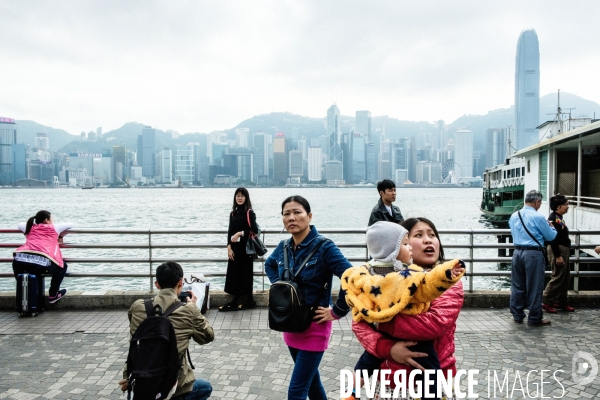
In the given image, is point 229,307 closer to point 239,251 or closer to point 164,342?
point 239,251

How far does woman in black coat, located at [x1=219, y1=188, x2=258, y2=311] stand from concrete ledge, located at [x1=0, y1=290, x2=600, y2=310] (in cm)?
25

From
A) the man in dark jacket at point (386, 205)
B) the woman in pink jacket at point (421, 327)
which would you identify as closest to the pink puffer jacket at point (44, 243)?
the man in dark jacket at point (386, 205)

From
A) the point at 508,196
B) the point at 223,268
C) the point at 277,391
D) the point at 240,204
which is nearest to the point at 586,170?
the point at 223,268

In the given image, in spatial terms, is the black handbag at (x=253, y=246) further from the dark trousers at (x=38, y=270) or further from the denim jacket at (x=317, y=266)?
the denim jacket at (x=317, y=266)

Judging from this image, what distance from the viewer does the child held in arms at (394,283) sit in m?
2.08

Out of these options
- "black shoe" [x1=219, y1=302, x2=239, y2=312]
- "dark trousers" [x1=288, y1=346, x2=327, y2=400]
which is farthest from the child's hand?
"black shoe" [x1=219, y1=302, x2=239, y2=312]

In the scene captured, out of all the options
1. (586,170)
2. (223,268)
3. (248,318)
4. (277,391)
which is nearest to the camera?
(277,391)

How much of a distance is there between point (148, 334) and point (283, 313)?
836 mm

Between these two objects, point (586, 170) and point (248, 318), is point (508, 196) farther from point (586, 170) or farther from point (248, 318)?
point (248, 318)

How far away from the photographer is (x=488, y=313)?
656 centimetres

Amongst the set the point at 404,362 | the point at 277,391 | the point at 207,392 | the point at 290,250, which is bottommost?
the point at 277,391

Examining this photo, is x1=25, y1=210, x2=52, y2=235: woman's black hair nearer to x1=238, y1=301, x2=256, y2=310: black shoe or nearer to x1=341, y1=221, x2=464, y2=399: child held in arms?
x1=238, y1=301, x2=256, y2=310: black shoe

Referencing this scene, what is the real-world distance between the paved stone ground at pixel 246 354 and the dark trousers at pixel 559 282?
25 cm

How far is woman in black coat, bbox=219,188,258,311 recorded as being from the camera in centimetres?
659
